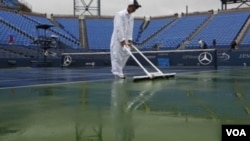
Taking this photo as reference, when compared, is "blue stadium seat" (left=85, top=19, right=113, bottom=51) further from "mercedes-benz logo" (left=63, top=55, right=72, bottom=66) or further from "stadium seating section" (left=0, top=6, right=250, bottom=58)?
"mercedes-benz logo" (left=63, top=55, right=72, bottom=66)

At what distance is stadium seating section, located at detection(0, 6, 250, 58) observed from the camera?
3369 cm

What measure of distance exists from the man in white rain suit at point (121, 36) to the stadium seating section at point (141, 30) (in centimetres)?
2060

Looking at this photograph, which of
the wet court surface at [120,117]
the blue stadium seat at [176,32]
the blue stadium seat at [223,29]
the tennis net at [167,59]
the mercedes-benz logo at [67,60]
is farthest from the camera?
the blue stadium seat at [176,32]

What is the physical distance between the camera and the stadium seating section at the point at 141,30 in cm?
3369

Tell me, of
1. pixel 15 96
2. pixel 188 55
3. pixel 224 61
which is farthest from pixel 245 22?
pixel 15 96

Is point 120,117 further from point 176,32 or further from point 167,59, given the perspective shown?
point 176,32

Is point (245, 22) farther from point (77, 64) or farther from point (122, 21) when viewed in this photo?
point (122, 21)

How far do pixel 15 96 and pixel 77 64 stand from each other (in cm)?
1515

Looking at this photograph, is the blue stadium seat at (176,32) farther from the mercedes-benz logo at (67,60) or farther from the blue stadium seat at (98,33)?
the mercedes-benz logo at (67,60)

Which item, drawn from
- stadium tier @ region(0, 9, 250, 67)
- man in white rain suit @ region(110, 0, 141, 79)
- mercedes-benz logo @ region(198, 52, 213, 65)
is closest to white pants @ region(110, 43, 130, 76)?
man in white rain suit @ region(110, 0, 141, 79)

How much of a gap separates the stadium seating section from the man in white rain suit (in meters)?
20.6

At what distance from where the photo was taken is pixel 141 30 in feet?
144

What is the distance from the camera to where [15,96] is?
16.9ft

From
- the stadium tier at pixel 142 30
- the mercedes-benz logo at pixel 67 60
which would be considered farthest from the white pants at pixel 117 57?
the stadium tier at pixel 142 30
